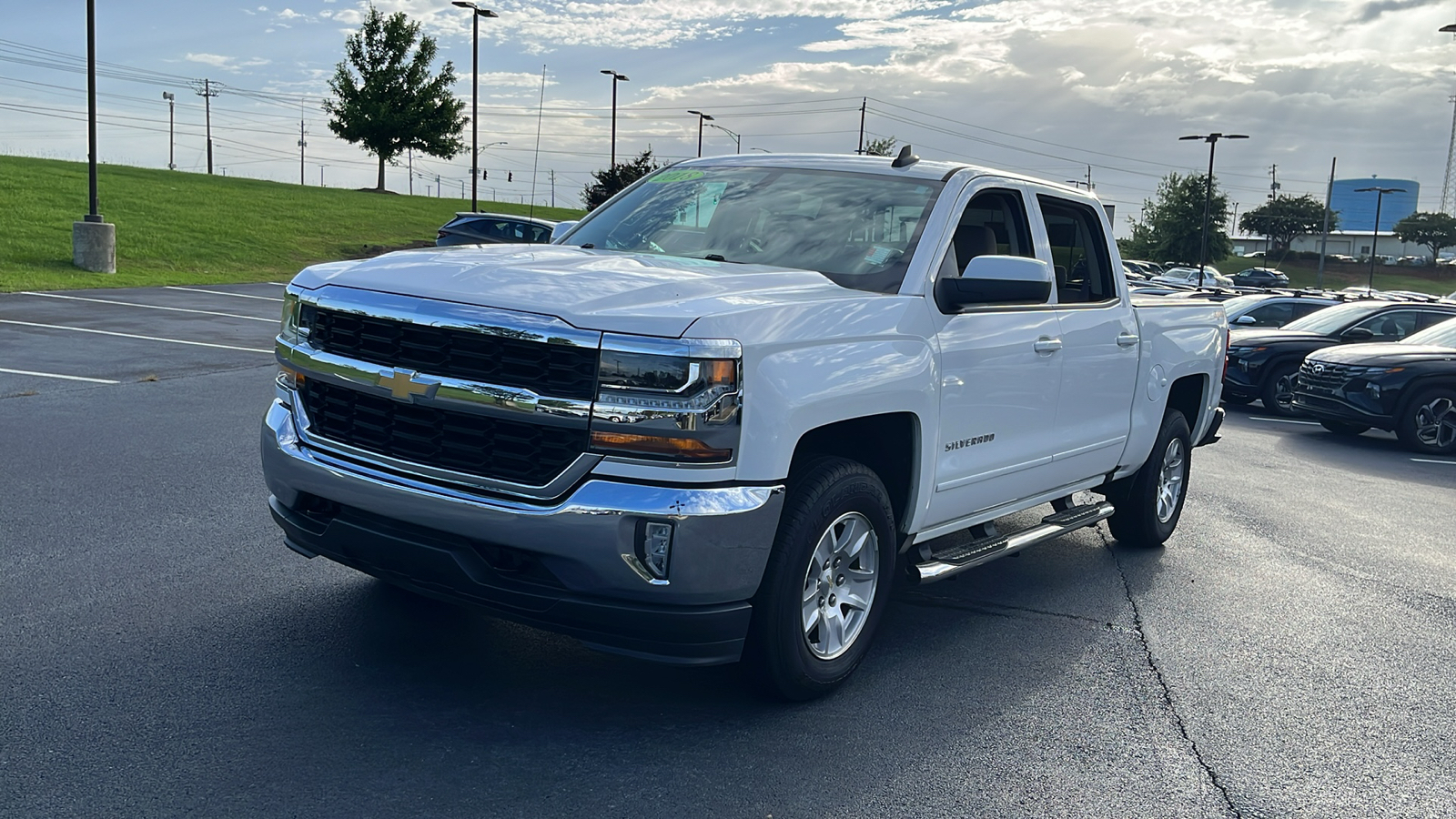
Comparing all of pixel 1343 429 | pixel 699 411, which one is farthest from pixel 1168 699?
pixel 1343 429

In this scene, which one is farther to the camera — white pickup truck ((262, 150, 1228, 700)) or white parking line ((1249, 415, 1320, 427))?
white parking line ((1249, 415, 1320, 427))

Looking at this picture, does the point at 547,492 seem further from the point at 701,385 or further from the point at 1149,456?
the point at 1149,456

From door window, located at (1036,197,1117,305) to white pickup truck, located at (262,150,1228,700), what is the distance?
19.6 inches

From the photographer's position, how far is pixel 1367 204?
7096 inches

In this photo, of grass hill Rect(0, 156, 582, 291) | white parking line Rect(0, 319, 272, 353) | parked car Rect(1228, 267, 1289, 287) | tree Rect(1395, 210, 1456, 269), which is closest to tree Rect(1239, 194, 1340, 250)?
tree Rect(1395, 210, 1456, 269)

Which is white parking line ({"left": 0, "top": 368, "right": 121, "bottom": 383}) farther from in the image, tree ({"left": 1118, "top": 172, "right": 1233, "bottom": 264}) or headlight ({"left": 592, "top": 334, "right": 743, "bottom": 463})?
tree ({"left": 1118, "top": 172, "right": 1233, "bottom": 264})

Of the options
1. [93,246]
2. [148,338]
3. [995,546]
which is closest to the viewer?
[995,546]

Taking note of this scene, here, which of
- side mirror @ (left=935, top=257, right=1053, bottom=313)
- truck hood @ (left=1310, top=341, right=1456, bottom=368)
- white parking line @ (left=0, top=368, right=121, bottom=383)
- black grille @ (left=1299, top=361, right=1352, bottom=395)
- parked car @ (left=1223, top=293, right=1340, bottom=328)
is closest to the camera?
side mirror @ (left=935, top=257, right=1053, bottom=313)

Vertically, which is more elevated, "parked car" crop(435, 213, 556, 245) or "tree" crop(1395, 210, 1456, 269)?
"tree" crop(1395, 210, 1456, 269)

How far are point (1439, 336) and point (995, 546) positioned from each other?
39.4 feet

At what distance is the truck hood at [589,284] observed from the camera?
12.2 ft

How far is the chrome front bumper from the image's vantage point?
364cm

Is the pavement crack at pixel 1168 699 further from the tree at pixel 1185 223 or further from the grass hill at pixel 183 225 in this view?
the tree at pixel 1185 223

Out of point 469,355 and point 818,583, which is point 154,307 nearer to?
point 469,355
